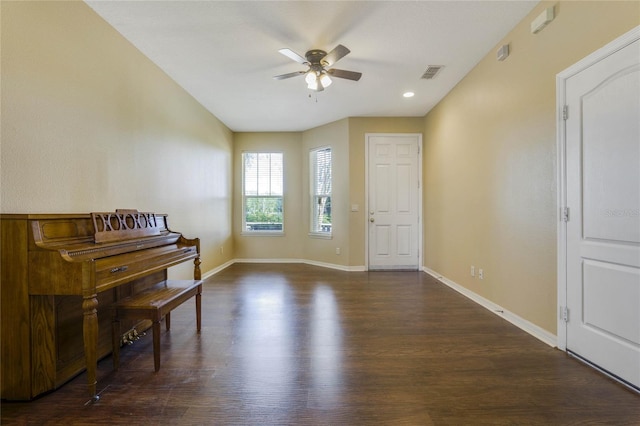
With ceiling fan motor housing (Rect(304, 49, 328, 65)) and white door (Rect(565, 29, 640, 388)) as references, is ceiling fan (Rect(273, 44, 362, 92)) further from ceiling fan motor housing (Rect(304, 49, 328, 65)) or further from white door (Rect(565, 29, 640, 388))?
white door (Rect(565, 29, 640, 388))

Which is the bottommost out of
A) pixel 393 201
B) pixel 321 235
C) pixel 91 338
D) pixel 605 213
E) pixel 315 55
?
pixel 91 338

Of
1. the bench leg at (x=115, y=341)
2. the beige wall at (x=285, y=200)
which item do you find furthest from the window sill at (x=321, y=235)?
the bench leg at (x=115, y=341)

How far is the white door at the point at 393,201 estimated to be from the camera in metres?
5.13

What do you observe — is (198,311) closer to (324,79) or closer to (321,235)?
(324,79)

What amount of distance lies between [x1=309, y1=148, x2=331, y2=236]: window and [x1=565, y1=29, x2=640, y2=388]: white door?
152 inches

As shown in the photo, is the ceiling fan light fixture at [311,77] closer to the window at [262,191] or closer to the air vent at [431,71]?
the air vent at [431,71]

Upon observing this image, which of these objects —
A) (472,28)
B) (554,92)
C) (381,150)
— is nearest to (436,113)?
(381,150)

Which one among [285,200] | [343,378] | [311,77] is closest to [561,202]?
[343,378]

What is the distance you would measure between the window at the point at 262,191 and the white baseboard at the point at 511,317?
355 cm

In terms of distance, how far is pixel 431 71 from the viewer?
3412mm

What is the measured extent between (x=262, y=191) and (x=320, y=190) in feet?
4.13

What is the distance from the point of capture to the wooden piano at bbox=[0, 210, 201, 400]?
5.10 feet

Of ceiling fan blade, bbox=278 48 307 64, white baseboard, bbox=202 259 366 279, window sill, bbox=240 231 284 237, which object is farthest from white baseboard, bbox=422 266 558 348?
window sill, bbox=240 231 284 237

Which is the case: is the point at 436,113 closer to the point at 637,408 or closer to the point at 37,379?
the point at 637,408
